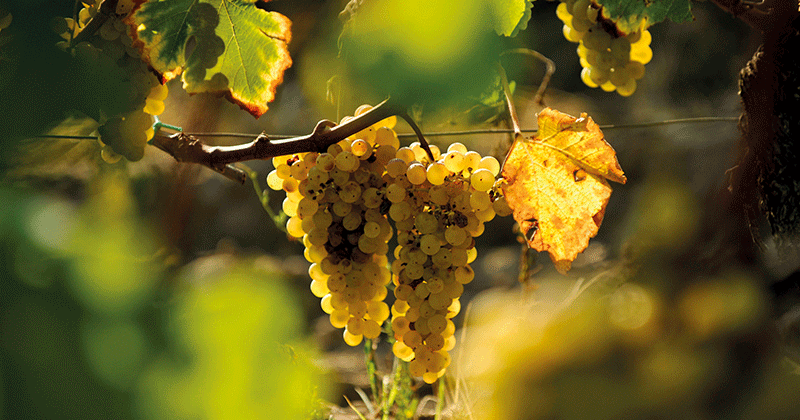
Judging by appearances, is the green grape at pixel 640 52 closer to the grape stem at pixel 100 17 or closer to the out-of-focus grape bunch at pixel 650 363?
the out-of-focus grape bunch at pixel 650 363

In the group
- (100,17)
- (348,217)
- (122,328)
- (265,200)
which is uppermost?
(122,328)

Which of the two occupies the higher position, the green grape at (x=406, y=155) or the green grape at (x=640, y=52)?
the green grape at (x=640, y=52)

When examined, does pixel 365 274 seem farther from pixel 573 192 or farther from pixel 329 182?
pixel 573 192

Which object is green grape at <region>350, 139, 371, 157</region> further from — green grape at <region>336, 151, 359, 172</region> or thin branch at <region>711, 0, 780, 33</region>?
thin branch at <region>711, 0, 780, 33</region>

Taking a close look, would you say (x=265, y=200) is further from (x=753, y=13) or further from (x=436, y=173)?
(x=753, y=13)

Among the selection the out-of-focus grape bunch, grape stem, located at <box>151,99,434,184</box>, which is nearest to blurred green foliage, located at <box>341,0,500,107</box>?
grape stem, located at <box>151,99,434,184</box>

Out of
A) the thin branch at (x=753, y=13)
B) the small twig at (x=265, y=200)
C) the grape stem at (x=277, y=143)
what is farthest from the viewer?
the small twig at (x=265, y=200)

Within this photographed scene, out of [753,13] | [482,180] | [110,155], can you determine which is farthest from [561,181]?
[110,155]

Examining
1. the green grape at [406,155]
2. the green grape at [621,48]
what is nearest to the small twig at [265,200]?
the green grape at [406,155]

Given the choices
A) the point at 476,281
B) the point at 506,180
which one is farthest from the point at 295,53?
the point at 506,180
